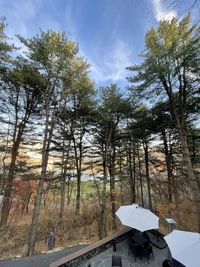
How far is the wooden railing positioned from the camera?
396 cm

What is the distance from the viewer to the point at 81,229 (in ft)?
34.3

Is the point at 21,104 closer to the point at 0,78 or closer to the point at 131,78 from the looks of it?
the point at 0,78

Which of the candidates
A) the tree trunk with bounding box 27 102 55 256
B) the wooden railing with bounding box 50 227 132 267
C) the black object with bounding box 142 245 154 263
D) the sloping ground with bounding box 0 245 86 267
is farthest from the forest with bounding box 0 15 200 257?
the black object with bounding box 142 245 154 263

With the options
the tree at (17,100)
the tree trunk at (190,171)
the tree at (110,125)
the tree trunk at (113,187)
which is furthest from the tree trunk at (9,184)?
the tree trunk at (190,171)

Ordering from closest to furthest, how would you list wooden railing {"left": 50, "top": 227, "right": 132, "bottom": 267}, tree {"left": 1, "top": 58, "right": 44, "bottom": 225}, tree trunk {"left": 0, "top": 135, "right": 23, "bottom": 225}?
1. wooden railing {"left": 50, "top": 227, "right": 132, "bottom": 267}
2. tree {"left": 1, "top": 58, "right": 44, "bottom": 225}
3. tree trunk {"left": 0, "top": 135, "right": 23, "bottom": 225}

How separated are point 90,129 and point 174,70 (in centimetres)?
665

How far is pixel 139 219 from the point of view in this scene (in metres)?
5.58

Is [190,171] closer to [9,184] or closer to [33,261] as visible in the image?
[33,261]

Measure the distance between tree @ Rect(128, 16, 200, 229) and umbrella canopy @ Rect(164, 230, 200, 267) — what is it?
190 inches

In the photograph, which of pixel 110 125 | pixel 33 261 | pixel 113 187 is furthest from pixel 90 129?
pixel 33 261

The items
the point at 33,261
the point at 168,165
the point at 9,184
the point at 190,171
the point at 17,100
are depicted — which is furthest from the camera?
the point at 168,165

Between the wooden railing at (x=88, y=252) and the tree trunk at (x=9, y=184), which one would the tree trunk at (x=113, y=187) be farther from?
the tree trunk at (x=9, y=184)

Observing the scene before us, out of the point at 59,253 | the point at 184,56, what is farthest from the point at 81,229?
the point at 184,56

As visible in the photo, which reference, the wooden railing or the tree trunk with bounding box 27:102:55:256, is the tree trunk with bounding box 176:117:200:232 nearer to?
the wooden railing
